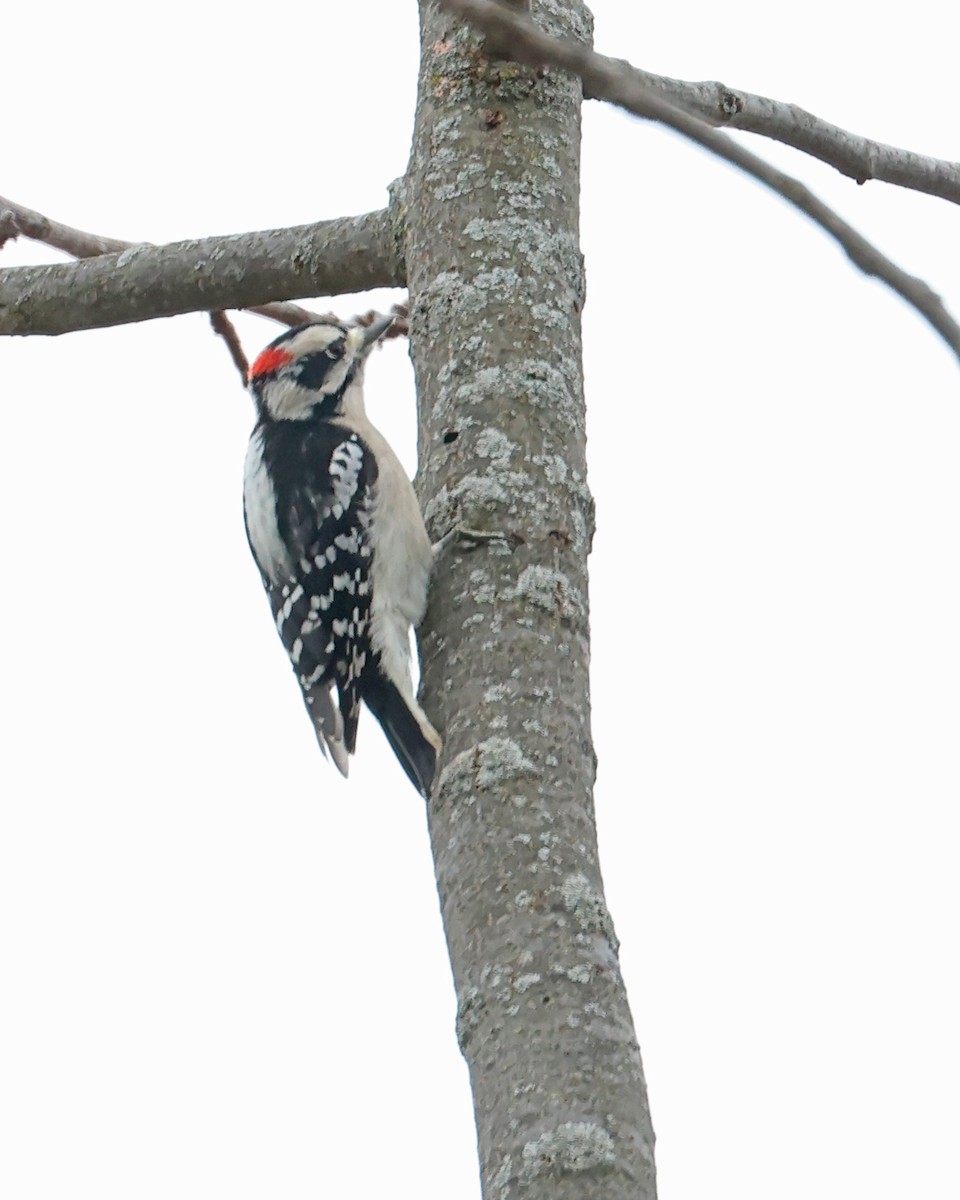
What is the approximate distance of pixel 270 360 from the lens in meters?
4.47

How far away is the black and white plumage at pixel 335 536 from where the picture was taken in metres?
3.54

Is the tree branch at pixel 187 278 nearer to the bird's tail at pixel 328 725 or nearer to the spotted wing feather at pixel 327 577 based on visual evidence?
the spotted wing feather at pixel 327 577

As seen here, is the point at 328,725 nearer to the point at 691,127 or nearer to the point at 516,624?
the point at 516,624

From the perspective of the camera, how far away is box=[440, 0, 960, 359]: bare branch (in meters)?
0.99

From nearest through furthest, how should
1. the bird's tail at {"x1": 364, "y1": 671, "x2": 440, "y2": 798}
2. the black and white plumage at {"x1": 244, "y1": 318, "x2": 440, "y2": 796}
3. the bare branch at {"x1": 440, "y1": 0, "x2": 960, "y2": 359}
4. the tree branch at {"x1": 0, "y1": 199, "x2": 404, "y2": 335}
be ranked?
the bare branch at {"x1": 440, "y1": 0, "x2": 960, "y2": 359} → the bird's tail at {"x1": 364, "y1": 671, "x2": 440, "y2": 798} → the tree branch at {"x1": 0, "y1": 199, "x2": 404, "y2": 335} → the black and white plumage at {"x1": 244, "y1": 318, "x2": 440, "y2": 796}

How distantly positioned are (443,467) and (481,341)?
0.74ft

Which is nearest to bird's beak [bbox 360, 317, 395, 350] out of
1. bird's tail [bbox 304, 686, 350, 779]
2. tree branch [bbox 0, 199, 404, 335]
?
tree branch [bbox 0, 199, 404, 335]

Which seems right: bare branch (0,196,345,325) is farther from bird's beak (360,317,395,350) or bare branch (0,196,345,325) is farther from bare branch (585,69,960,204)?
bare branch (585,69,960,204)

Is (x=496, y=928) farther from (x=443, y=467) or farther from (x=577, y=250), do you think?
(x=577, y=250)

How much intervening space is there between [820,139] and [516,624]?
1.64m

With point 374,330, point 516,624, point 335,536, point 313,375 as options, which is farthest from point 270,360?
point 516,624

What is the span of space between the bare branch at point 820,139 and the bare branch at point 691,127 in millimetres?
2494

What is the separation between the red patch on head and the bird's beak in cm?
28

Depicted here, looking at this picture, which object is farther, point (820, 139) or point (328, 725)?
point (328, 725)
